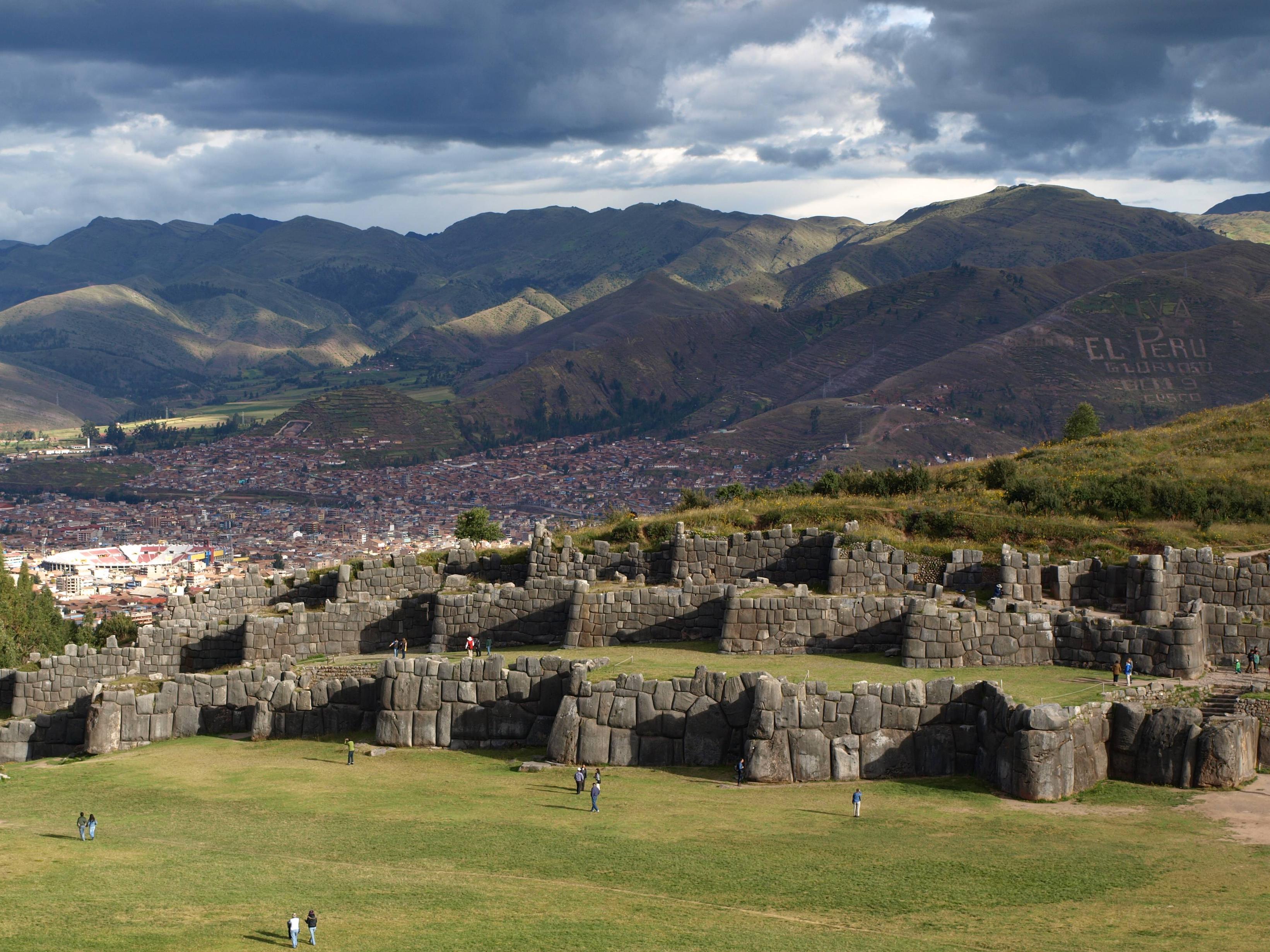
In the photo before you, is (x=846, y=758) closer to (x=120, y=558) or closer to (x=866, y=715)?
(x=866, y=715)

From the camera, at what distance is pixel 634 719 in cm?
2784

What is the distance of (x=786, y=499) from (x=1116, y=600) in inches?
510

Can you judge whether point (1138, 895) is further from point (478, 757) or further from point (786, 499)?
point (786, 499)

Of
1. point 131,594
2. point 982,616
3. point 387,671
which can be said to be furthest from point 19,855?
point 131,594

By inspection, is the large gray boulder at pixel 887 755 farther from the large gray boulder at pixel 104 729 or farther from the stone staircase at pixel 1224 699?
the large gray boulder at pixel 104 729

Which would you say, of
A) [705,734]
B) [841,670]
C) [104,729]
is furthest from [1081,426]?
[104,729]

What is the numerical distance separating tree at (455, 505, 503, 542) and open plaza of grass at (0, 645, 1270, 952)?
21192 millimetres

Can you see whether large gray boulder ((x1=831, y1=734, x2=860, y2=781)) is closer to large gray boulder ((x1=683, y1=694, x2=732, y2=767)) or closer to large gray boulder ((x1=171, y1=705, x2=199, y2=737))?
large gray boulder ((x1=683, y1=694, x2=732, y2=767))

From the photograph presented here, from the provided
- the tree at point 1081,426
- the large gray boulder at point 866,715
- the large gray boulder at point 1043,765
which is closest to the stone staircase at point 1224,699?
the large gray boulder at point 1043,765

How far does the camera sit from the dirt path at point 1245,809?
2217cm

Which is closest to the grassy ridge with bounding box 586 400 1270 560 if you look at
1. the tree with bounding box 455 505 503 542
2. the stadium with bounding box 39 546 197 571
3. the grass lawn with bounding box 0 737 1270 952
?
the tree with bounding box 455 505 503 542

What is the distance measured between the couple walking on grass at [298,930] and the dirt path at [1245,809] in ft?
46.0

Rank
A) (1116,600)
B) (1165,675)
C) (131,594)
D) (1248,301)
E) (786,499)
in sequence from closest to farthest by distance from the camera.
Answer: (1165,675) → (1116,600) → (786,499) → (131,594) → (1248,301)

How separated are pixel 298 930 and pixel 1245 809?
606 inches
